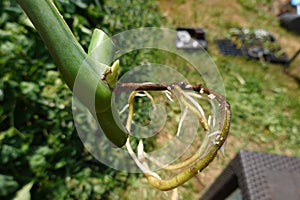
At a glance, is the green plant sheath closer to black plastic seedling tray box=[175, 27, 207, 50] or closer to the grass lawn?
the grass lawn

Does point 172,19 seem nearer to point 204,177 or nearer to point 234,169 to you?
point 204,177

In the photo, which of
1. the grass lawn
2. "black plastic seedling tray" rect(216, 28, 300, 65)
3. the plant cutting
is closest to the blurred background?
the grass lawn

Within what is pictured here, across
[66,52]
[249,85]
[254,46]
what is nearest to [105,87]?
[66,52]

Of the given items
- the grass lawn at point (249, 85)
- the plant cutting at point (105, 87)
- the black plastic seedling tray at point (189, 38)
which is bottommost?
the grass lawn at point (249, 85)

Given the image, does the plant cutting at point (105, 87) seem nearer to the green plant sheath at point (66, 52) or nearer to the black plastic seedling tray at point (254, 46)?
the green plant sheath at point (66, 52)

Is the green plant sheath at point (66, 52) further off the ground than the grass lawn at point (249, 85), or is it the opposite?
the green plant sheath at point (66, 52)

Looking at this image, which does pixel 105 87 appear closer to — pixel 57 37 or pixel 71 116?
pixel 57 37

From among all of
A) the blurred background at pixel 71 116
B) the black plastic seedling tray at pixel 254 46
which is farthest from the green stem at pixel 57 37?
the black plastic seedling tray at pixel 254 46
